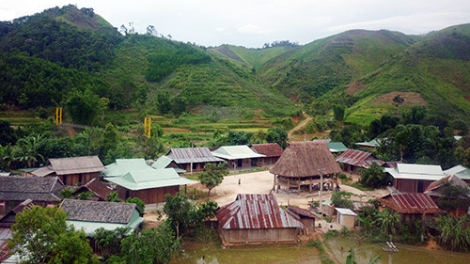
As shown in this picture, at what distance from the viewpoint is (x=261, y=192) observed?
2616cm

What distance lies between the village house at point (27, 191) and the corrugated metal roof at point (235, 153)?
16800 mm

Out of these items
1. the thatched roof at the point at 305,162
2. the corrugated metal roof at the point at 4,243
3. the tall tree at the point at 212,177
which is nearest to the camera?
the corrugated metal roof at the point at 4,243

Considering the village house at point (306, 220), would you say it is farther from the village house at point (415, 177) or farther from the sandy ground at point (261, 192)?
the village house at point (415, 177)

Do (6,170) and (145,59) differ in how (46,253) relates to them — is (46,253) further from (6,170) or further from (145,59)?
(145,59)

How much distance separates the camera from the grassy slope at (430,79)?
188 ft

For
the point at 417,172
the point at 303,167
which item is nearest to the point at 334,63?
the point at 417,172

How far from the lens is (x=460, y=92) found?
62.9 metres

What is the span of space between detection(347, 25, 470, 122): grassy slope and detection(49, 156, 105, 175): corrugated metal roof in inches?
1610

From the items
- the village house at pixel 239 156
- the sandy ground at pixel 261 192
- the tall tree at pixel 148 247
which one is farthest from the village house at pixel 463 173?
the tall tree at pixel 148 247

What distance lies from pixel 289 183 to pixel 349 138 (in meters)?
20.2

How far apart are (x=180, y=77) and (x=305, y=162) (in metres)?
48.5

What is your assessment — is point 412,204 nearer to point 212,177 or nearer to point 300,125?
point 212,177

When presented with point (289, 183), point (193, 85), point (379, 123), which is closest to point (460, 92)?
point (379, 123)

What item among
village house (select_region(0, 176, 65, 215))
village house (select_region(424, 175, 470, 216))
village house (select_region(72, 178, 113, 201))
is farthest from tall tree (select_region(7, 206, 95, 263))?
village house (select_region(424, 175, 470, 216))
